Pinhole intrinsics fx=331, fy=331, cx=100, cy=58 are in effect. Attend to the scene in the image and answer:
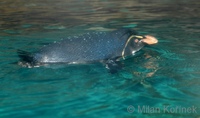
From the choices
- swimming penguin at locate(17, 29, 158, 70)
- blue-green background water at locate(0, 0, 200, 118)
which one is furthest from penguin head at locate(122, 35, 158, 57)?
blue-green background water at locate(0, 0, 200, 118)

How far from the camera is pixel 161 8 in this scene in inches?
503

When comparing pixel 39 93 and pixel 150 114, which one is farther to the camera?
pixel 39 93

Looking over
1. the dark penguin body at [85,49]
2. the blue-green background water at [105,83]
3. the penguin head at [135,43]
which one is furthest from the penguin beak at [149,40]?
the dark penguin body at [85,49]

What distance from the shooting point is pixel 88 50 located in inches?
214

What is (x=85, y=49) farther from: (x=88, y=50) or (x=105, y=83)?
(x=105, y=83)

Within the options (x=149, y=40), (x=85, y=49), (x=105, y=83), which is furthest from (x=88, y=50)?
(x=149, y=40)

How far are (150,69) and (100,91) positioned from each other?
1135 mm

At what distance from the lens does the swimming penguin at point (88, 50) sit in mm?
5172

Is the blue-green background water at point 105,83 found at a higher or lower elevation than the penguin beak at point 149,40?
lower

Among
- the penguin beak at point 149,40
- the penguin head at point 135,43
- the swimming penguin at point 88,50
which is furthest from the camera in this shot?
the penguin beak at point 149,40

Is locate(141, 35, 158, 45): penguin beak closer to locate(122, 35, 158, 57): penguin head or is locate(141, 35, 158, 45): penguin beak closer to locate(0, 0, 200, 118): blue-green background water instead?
locate(122, 35, 158, 57): penguin head

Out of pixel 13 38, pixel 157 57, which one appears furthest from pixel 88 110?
pixel 13 38

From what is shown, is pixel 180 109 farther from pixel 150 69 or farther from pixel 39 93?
pixel 39 93

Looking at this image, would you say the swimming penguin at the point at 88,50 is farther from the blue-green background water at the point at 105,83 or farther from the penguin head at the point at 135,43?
the blue-green background water at the point at 105,83
